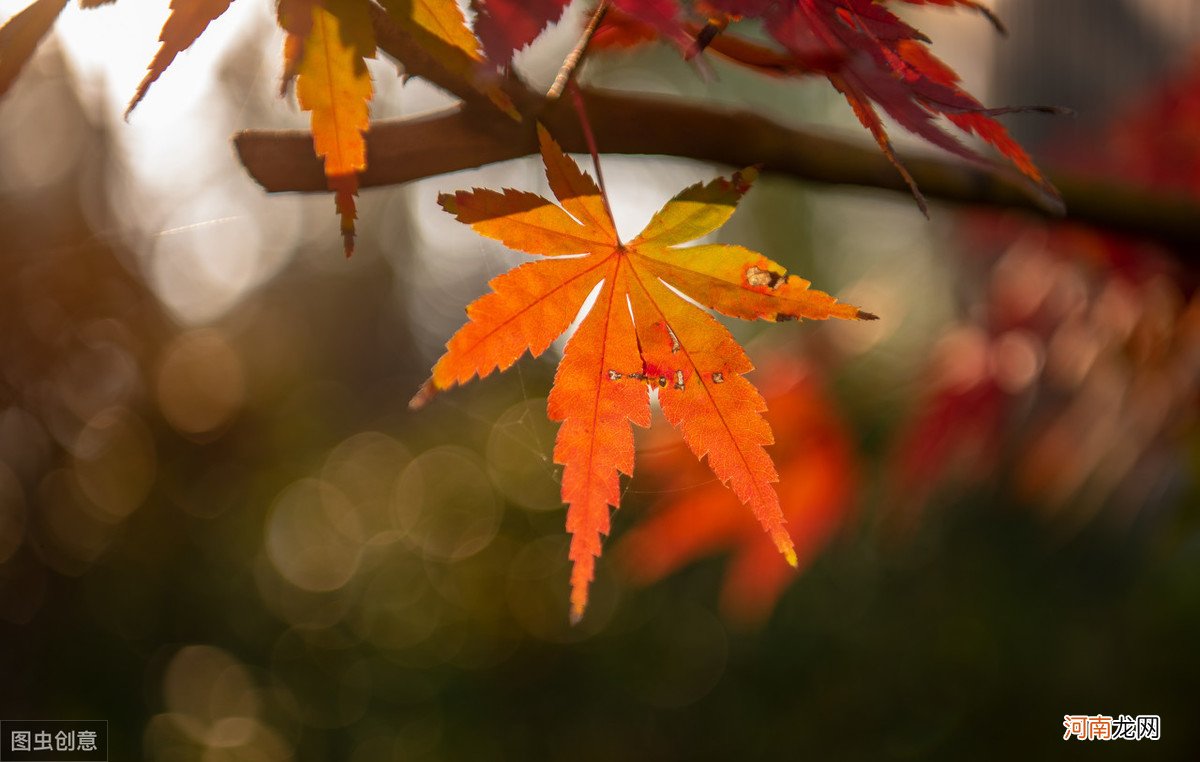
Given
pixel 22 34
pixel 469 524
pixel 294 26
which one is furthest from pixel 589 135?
pixel 469 524

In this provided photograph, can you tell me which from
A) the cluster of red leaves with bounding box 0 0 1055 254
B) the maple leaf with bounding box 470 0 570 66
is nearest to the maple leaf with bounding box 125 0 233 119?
the cluster of red leaves with bounding box 0 0 1055 254

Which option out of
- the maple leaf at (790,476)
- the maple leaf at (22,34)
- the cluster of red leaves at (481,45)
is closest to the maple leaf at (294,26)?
the cluster of red leaves at (481,45)

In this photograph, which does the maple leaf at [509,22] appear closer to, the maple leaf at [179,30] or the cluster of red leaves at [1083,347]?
the maple leaf at [179,30]

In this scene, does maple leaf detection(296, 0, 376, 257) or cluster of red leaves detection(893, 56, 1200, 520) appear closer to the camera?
maple leaf detection(296, 0, 376, 257)

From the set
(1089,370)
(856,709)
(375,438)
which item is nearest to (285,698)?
(375,438)

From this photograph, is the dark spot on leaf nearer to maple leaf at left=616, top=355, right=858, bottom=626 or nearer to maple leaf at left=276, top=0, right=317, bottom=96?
maple leaf at left=276, top=0, right=317, bottom=96

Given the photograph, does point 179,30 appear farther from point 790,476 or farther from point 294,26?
point 790,476

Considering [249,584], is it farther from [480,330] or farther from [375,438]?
[480,330]
